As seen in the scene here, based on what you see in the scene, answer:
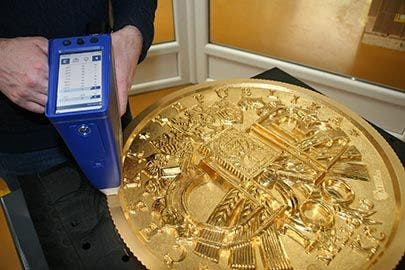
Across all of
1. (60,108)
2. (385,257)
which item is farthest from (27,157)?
(385,257)

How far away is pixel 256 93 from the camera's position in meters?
1.01

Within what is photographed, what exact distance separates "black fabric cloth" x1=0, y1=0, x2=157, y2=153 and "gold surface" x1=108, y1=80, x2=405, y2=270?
21cm

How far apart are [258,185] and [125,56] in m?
0.37

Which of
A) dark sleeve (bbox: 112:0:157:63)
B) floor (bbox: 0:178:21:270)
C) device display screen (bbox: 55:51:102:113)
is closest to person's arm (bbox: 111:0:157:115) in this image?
dark sleeve (bbox: 112:0:157:63)

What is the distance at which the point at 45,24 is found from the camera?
79 centimetres

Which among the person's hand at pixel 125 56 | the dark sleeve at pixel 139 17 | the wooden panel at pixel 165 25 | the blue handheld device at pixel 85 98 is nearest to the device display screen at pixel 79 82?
the blue handheld device at pixel 85 98

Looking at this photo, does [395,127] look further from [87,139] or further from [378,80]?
[87,139]

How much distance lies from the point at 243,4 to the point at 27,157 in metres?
1.70

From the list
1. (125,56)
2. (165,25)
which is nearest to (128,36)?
(125,56)

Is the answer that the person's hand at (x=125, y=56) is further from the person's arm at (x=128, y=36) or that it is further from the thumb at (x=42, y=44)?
the thumb at (x=42, y=44)

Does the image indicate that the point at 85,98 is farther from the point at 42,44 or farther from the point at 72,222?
the point at 72,222

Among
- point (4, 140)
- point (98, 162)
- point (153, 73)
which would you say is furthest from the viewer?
point (153, 73)

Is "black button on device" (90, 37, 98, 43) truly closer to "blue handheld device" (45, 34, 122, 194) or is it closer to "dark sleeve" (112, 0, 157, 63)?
"blue handheld device" (45, 34, 122, 194)

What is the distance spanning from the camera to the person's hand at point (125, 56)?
749 mm
